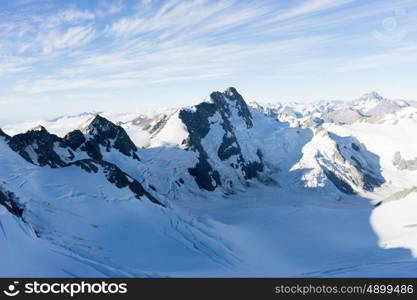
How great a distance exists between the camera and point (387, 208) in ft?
421

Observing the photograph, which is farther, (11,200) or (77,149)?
(77,149)

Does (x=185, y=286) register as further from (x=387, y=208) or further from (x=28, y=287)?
(x=387, y=208)

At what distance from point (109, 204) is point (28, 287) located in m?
59.5

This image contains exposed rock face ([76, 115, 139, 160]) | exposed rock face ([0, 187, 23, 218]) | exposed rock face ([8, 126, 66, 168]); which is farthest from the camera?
exposed rock face ([76, 115, 139, 160])

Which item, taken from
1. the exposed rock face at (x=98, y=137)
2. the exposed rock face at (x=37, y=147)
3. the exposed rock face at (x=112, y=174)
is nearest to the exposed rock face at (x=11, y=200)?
the exposed rock face at (x=112, y=174)

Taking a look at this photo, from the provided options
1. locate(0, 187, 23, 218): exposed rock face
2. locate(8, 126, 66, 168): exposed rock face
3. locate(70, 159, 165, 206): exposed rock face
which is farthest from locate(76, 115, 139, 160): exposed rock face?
locate(0, 187, 23, 218): exposed rock face

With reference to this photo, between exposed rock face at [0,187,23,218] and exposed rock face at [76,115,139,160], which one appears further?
exposed rock face at [76,115,139,160]

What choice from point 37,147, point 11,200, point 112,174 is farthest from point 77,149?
point 11,200

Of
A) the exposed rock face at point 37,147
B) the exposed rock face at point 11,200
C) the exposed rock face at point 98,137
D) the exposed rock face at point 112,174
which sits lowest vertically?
the exposed rock face at point 11,200

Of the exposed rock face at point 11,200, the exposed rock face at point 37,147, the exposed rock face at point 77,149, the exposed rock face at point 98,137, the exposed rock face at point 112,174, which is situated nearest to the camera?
the exposed rock face at point 11,200

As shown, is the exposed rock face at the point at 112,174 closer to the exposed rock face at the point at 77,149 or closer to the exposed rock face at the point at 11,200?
the exposed rock face at the point at 77,149

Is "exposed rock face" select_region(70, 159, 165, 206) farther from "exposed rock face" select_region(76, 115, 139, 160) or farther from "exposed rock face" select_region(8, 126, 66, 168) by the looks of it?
"exposed rock face" select_region(76, 115, 139, 160)

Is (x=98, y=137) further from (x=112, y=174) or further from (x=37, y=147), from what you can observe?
(x=112, y=174)

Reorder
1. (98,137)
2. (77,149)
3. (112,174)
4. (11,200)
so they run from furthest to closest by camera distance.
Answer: (98,137) → (77,149) → (112,174) → (11,200)
